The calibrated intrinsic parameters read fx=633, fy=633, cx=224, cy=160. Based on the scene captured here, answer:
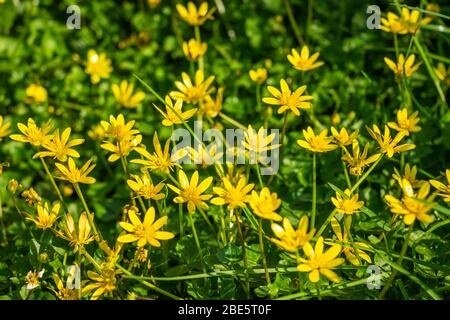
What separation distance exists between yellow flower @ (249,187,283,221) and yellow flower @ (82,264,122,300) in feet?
1.34

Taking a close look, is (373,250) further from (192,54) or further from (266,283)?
(192,54)

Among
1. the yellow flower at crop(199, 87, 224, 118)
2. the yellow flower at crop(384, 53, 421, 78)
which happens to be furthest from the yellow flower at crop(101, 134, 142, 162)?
the yellow flower at crop(384, 53, 421, 78)

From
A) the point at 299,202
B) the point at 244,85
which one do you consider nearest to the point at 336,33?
the point at 244,85

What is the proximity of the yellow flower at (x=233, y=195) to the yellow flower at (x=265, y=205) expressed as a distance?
2 centimetres

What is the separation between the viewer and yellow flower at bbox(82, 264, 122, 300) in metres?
1.72

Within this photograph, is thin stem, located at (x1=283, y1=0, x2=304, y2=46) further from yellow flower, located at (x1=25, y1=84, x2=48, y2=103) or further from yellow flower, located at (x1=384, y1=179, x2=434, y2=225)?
yellow flower, located at (x1=384, y1=179, x2=434, y2=225)

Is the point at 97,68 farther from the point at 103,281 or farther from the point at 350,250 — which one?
the point at 350,250

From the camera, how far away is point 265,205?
64.7 inches

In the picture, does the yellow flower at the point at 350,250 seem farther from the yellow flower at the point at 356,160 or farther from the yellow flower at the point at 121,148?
the yellow flower at the point at 121,148

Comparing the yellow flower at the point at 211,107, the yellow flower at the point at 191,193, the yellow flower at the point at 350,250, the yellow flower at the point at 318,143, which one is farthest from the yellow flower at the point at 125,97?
the yellow flower at the point at 350,250

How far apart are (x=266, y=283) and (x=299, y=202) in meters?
0.47

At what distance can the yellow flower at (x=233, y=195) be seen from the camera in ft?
5.47

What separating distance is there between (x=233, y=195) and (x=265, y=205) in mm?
96

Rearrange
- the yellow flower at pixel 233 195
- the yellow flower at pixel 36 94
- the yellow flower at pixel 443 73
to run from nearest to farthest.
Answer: the yellow flower at pixel 233 195
the yellow flower at pixel 443 73
the yellow flower at pixel 36 94
